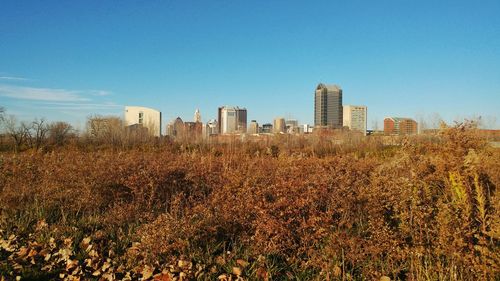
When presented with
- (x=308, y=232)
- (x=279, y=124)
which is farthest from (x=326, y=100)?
(x=308, y=232)

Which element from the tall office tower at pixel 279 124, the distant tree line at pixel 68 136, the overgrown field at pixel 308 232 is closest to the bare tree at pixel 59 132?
the distant tree line at pixel 68 136

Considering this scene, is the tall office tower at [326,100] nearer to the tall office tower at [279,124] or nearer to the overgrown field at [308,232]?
the tall office tower at [279,124]

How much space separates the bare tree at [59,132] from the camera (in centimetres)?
2553

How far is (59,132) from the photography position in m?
26.3

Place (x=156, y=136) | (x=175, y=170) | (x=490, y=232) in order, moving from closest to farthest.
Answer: (x=490, y=232)
(x=175, y=170)
(x=156, y=136)

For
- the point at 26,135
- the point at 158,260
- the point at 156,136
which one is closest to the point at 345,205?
the point at 158,260

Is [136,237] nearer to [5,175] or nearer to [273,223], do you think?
[273,223]

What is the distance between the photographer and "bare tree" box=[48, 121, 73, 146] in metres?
25.5

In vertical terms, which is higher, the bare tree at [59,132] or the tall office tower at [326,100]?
the tall office tower at [326,100]

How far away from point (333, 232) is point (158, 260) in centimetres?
210

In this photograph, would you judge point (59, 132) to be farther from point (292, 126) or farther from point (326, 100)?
point (326, 100)

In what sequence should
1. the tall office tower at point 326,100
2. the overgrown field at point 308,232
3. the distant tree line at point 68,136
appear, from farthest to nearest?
1. the tall office tower at point 326,100
2. the distant tree line at point 68,136
3. the overgrown field at point 308,232

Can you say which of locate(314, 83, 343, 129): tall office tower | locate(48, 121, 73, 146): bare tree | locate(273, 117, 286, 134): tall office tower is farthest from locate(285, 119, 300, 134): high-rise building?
locate(314, 83, 343, 129): tall office tower

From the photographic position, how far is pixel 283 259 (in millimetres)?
4363
